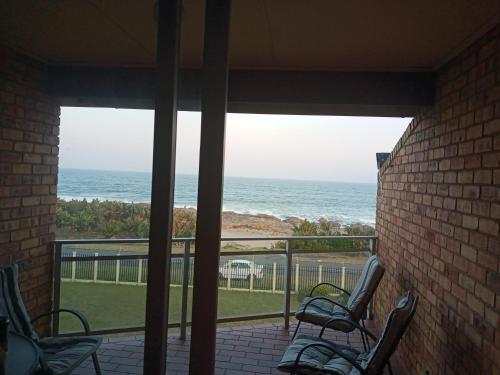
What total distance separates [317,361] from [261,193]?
1531cm

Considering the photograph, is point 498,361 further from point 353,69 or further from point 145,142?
point 353,69

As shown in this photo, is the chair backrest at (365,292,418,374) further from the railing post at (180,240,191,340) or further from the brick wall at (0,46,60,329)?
the brick wall at (0,46,60,329)

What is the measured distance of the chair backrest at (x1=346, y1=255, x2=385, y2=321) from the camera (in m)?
3.34

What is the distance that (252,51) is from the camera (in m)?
2.60

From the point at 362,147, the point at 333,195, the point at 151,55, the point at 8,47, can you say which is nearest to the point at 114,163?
the point at 151,55

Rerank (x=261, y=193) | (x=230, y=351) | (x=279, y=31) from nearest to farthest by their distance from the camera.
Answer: (x=279, y=31)
(x=230, y=351)
(x=261, y=193)

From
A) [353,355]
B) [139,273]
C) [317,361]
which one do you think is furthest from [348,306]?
[139,273]

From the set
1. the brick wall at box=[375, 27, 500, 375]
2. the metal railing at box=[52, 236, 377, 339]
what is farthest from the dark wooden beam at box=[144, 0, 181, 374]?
the brick wall at box=[375, 27, 500, 375]

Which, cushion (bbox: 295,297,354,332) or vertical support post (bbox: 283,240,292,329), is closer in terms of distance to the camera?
cushion (bbox: 295,297,354,332)

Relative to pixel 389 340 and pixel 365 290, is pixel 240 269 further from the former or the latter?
pixel 389 340

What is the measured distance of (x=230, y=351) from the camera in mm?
Result: 3270

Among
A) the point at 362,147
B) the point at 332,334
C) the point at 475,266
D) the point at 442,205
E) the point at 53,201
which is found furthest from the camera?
the point at 362,147

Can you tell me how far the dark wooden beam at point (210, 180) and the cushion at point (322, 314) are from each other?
6.08 ft

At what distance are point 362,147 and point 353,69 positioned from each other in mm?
2413
